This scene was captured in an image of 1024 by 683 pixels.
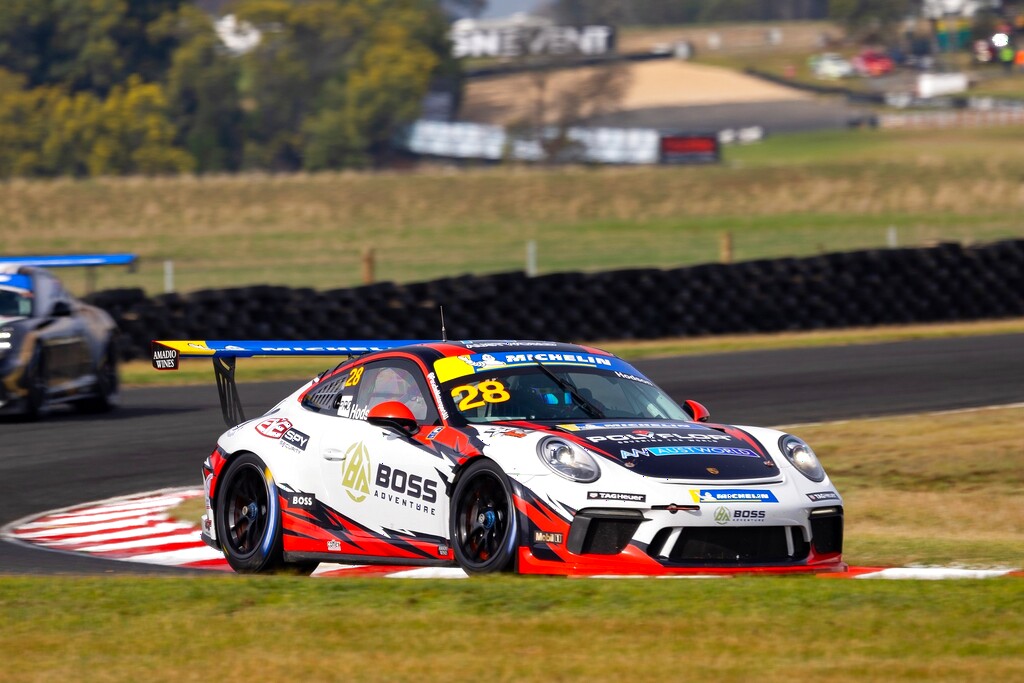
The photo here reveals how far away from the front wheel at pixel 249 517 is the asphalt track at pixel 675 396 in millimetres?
433

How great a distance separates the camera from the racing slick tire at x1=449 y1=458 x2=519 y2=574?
7398mm

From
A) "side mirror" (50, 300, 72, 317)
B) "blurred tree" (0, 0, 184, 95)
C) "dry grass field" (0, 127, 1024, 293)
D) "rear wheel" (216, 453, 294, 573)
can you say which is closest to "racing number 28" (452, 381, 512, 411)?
"rear wheel" (216, 453, 294, 573)

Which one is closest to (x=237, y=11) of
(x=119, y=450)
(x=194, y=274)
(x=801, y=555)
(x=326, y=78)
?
(x=326, y=78)

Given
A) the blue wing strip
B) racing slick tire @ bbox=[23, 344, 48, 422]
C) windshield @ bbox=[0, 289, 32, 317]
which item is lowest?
racing slick tire @ bbox=[23, 344, 48, 422]

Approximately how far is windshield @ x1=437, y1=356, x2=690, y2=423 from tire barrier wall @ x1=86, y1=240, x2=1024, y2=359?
12341 mm

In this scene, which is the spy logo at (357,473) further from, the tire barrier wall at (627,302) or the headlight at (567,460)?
the tire barrier wall at (627,302)

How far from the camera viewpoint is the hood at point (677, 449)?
7.45 metres

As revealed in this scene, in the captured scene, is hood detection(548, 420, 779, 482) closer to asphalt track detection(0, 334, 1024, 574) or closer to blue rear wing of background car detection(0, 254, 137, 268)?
asphalt track detection(0, 334, 1024, 574)

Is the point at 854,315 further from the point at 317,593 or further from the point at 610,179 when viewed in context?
the point at 610,179

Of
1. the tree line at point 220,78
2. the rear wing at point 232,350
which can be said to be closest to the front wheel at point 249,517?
the rear wing at point 232,350

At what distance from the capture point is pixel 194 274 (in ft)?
122

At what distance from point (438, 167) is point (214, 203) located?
38648 millimetres

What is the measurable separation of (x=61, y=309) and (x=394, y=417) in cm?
832

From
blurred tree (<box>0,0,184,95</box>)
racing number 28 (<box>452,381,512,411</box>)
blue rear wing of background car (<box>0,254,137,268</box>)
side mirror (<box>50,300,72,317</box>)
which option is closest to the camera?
racing number 28 (<box>452,381,512,411</box>)
